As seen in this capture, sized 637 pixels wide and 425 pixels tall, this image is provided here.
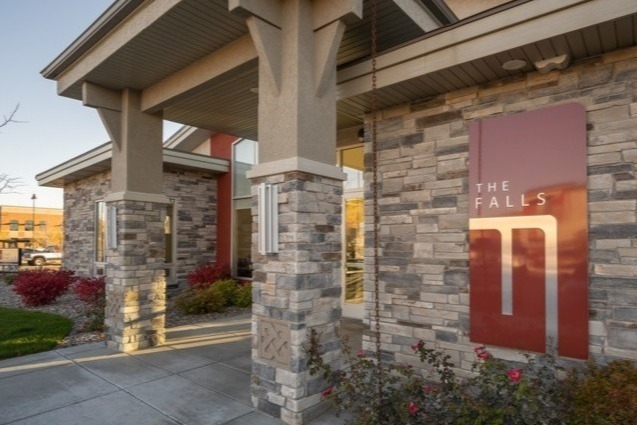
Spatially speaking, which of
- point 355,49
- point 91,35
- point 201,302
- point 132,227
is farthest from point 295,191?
point 201,302

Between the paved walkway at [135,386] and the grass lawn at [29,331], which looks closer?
the paved walkway at [135,386]

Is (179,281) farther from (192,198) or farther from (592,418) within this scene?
(592,418)

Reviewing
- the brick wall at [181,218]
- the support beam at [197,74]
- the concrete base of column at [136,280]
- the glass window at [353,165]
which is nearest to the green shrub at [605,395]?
the support beam at [197,74]

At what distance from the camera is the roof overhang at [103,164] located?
11.0m

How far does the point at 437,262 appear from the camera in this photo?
483 cm

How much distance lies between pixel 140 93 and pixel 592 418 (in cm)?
721

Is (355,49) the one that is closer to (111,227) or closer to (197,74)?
(197,74)

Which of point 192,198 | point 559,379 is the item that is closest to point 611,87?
point 559,379

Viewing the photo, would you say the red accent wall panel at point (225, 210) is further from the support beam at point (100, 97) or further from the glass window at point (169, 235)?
the support beam at point (100, 97)

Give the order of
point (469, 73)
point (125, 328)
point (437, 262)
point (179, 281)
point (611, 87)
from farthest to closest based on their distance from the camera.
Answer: point (179, 281) → point (125, 328) → point (437, 262) → point (469, 73) → point (611, 87)

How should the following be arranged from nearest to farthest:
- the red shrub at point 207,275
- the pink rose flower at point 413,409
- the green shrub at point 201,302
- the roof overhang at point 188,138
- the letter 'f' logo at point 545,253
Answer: the pink rose flower at point 413,409
the letter 'f' logo at point 545,253
the green shrub at point 201,302
the red shrub at point 207,275
the roof overhang at point 188,138

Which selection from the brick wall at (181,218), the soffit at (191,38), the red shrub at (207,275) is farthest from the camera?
the brick wall at (181,218)

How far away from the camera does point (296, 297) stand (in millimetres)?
3850

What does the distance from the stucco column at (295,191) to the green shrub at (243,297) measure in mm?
5759
